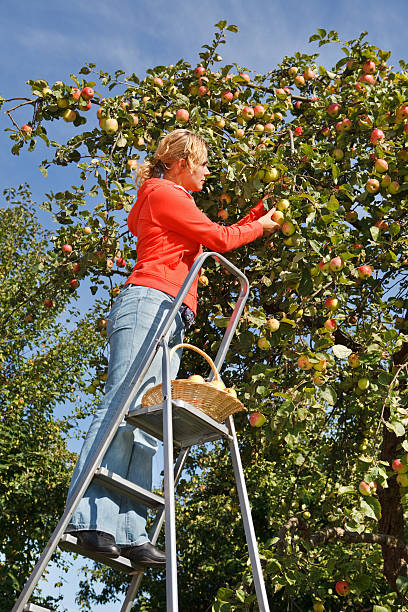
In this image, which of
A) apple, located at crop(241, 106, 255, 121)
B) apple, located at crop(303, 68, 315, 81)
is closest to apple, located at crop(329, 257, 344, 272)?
apple, located at crop(241, 106, 255, 121)

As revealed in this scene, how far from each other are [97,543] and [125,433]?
15.3 inches

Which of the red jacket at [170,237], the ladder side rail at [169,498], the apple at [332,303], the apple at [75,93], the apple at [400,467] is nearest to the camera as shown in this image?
the ladder side rail at [169,498]

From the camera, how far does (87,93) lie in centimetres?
351

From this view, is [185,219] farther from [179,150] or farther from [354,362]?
[354,362]

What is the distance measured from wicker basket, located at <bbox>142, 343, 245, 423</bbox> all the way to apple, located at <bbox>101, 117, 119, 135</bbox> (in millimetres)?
1873

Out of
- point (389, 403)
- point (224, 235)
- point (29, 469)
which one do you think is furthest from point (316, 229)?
point (29, 469)

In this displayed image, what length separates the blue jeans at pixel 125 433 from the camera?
7.07 feet

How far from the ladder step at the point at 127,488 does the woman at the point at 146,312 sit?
39mm

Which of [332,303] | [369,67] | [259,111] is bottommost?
[332,303]

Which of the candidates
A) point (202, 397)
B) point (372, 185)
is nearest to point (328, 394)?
point (202, 397)

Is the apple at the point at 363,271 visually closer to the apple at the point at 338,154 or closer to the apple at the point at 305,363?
the apple at the point at 338,154

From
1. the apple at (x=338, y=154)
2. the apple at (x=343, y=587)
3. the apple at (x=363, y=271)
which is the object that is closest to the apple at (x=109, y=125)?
the apple at (x=338, y=154)

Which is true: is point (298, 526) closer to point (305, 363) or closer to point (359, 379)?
point (359, 379)

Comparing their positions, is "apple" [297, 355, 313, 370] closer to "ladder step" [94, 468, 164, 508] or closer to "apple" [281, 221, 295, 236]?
"apple" [281, 221, 295, 236]
